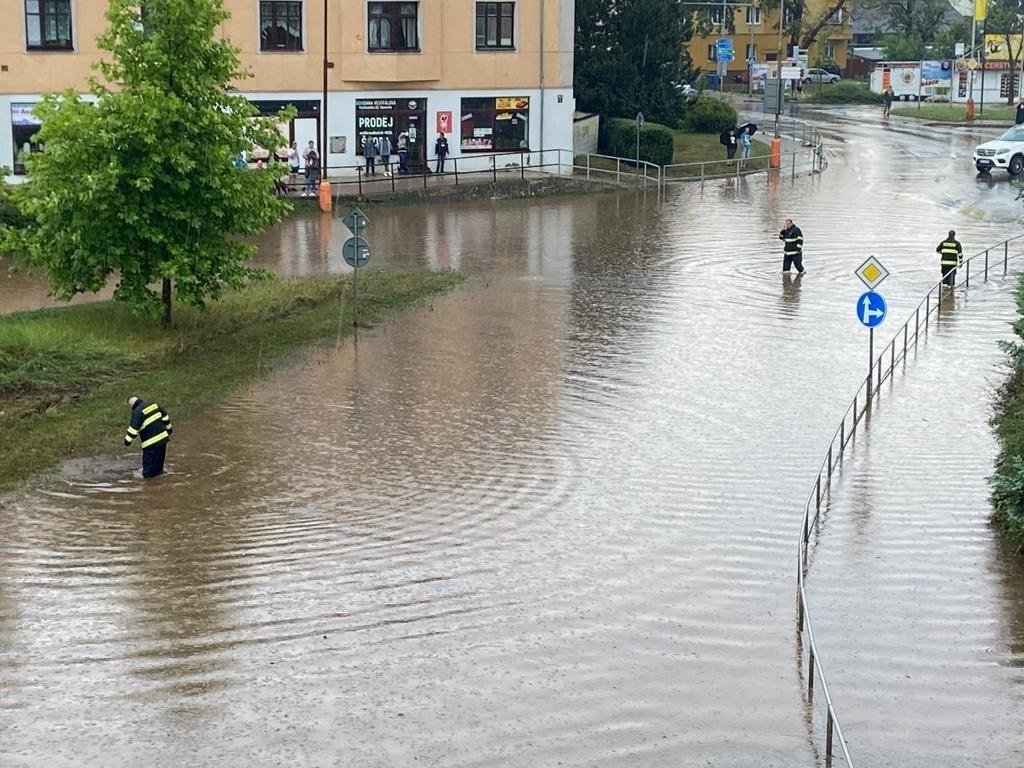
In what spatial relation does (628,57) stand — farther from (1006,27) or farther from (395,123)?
(1006,27)

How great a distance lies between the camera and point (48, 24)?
43.0 m

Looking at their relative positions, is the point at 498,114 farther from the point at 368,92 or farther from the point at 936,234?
the point at 936,234

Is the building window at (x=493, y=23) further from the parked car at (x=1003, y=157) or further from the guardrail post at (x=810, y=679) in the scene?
the guardrail post at (x=810, y=679)

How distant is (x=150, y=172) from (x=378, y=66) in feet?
75.6

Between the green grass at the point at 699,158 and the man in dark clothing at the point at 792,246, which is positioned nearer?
the man in dark clothing at the point at 792,246

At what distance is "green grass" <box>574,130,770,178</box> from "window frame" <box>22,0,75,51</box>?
15.6 m

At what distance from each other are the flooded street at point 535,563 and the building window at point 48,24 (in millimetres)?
19860

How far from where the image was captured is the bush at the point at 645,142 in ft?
165

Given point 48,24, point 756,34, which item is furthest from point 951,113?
point 48,24

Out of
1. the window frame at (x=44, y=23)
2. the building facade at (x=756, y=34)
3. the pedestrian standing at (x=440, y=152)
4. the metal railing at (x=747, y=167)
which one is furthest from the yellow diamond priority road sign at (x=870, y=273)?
the building facade at (x=756, y=34)

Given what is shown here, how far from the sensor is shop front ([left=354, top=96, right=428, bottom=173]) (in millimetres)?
47469

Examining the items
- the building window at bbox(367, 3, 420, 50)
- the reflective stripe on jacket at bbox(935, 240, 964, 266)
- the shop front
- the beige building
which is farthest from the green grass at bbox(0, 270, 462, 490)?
the building window at bbox(367, 3, 420, 50)

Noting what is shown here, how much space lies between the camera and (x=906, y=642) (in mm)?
13305

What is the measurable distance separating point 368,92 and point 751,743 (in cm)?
3824
